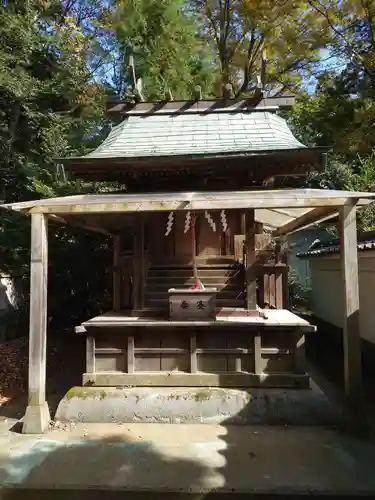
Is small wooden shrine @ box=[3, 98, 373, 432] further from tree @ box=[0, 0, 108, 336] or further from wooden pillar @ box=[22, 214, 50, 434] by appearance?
tree @ box=[0, 0, 108, 336]

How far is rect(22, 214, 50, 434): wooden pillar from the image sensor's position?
5023 millimetres

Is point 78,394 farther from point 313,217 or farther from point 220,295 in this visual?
point 313,217

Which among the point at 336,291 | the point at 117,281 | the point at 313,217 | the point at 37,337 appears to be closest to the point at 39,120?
the point at 117,281

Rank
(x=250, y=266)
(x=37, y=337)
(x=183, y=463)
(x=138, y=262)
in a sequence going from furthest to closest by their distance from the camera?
(x=138, y=262) → (x=250, y=266) → (x=37, y=337) → (x=183, y=463)

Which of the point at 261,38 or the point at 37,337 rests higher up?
the point at 261,38

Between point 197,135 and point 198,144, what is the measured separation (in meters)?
0.47

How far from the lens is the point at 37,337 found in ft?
17.1

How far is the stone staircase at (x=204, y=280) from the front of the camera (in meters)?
6.55

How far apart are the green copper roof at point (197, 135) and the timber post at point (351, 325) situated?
1.40m

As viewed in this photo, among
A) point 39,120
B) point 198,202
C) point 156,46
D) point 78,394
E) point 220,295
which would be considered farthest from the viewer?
point 156,46

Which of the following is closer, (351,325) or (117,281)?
(351,325)

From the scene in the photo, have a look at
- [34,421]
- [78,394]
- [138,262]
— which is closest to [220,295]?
[138,262]

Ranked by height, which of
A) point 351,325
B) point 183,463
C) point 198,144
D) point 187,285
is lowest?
point 183,463

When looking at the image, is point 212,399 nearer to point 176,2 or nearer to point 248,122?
point 248,122
